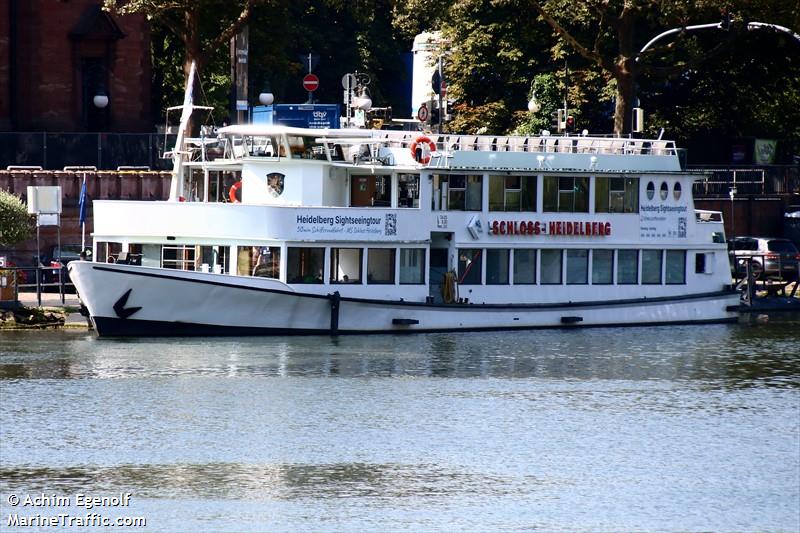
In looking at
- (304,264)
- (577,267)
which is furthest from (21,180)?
(577,267)

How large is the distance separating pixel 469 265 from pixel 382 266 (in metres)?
2.68

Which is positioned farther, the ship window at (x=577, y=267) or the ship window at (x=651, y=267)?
the ship window at (x=651, y=267)

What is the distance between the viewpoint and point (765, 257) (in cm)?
5997

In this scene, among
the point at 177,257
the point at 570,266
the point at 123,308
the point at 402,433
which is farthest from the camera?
the point at 570,266

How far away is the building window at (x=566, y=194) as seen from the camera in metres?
46.3

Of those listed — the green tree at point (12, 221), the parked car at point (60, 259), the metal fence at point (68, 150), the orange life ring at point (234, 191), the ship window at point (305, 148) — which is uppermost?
the metal fence at point (68, 150)

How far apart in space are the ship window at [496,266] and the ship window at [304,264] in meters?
5.14

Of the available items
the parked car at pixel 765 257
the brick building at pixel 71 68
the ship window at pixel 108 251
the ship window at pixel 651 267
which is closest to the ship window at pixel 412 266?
the ship window at pixel 651 267

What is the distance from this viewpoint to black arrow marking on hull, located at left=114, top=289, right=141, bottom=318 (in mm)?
41531

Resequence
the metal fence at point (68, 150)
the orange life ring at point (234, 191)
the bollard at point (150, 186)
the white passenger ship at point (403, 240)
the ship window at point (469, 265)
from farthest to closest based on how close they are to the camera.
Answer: the metal fence at point (68, 150) < the bollard at point (150, 186) < the ship window at point (469, 265) < the orange life ring at point (234, 191) < the white passenger ship at point (403, 240)

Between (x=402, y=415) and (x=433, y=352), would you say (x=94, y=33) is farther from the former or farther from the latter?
(x=402, y=415)

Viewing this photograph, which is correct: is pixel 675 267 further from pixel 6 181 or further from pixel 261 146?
pixel 6 181

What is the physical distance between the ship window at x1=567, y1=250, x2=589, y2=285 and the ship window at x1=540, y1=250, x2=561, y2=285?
36 cm

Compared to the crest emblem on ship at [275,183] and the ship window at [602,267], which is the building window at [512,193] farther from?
the crest emblem on ship at [275,183]
